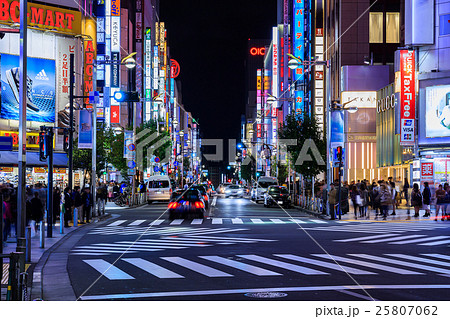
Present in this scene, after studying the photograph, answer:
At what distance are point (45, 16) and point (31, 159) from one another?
1373 cm

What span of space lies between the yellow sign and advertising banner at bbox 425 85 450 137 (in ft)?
116

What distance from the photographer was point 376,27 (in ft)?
214

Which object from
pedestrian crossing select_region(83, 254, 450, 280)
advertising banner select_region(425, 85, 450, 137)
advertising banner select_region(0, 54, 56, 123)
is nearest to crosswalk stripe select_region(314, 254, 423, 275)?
pedestrian crossing select_region(83, 254, 450, 280)

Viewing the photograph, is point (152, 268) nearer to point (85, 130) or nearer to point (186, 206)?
point (186, 206)

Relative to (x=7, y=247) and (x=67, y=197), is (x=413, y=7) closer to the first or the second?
(x=67, y=197)

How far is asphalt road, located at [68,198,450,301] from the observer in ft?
35.2

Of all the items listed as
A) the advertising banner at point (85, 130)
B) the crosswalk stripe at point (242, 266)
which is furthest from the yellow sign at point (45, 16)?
the crosswalk stripe at point (242, 266)

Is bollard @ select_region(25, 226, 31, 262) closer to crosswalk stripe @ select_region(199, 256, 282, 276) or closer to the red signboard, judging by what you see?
crosswalk stripe @ select_region(199, 256, 282, 276)

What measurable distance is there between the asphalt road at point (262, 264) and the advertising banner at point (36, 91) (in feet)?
113

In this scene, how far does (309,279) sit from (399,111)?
31218 mm

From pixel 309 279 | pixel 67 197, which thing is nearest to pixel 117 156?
pixel 67 197

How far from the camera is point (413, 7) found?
41375mm
